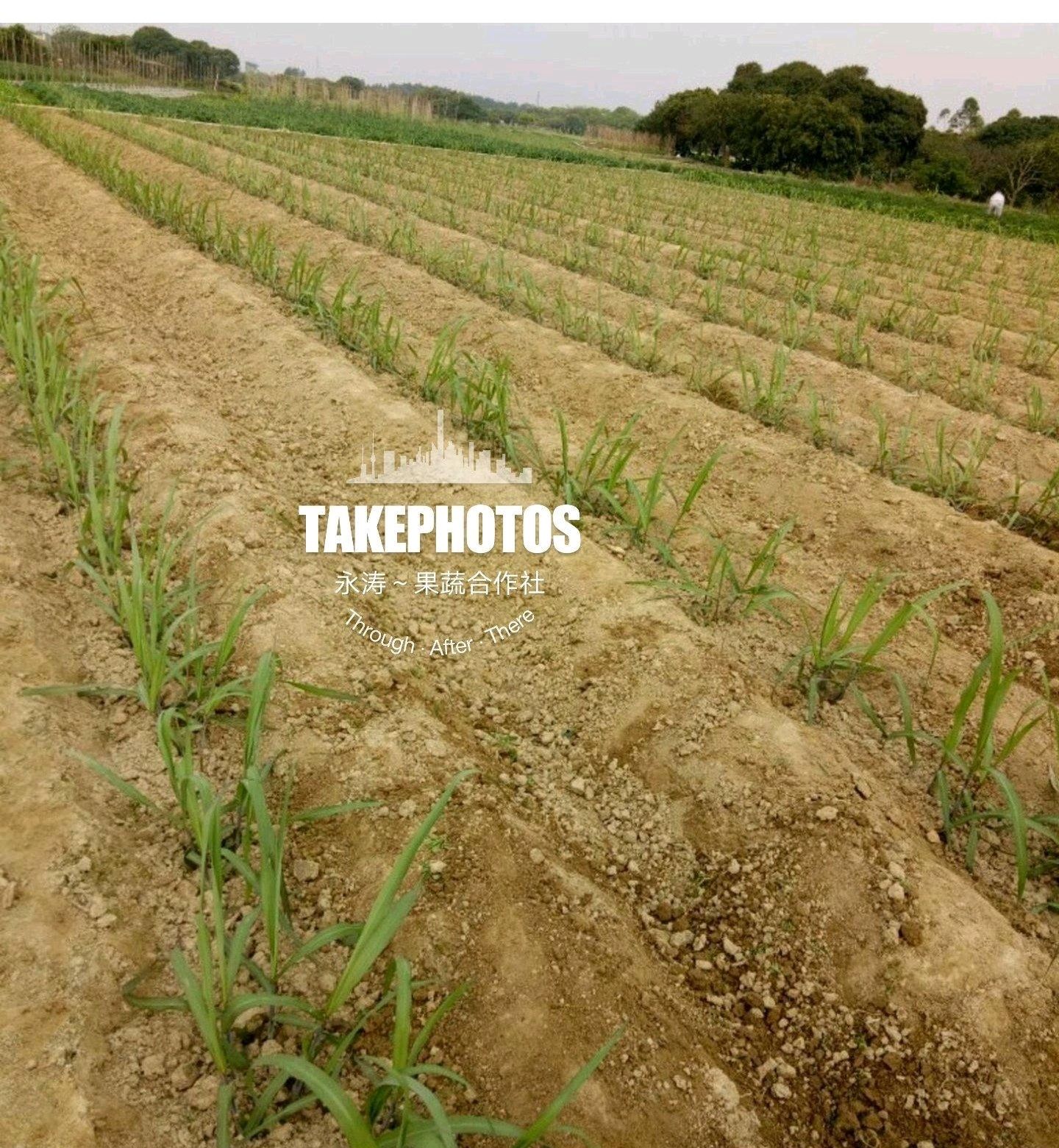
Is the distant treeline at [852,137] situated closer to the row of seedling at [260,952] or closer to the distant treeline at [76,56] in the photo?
the distant treeline at [76,56]

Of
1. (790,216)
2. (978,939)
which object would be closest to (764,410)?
(978,939)

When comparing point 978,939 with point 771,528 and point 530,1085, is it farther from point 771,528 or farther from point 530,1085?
point 771,528

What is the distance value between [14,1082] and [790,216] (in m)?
11.7

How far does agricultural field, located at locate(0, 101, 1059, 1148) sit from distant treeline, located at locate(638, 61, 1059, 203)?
972 inches

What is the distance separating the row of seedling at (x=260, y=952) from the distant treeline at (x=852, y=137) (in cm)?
2657

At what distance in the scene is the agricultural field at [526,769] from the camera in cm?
127

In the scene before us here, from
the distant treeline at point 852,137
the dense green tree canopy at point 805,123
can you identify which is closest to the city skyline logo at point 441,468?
the distant treeline at point 852,137

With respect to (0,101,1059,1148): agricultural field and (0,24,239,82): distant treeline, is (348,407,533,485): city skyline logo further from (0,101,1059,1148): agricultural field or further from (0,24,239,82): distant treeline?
(0,24,239,82): distant treeline

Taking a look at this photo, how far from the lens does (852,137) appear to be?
26141mm

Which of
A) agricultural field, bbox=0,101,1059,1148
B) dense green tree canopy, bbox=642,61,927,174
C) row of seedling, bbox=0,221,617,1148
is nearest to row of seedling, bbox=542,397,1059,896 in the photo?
agricultural field, bbox=0,101,1059,1148

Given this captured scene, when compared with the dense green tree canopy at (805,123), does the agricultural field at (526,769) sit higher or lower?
lower

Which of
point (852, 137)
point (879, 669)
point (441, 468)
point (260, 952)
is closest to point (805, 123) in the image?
point (852, 137)

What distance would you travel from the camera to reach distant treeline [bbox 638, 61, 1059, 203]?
80.1 ft

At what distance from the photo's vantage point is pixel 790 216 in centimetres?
1079
